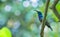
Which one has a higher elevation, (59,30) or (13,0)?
(13,0)

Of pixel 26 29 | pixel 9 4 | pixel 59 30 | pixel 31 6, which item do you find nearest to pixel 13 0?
pixel 9 4

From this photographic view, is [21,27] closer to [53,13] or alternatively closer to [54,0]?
[53,13]

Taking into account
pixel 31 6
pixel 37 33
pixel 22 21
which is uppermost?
pixel 31 6

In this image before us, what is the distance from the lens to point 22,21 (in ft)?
5.40

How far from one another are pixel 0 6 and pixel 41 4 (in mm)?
401

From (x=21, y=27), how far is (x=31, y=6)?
0.74 ft

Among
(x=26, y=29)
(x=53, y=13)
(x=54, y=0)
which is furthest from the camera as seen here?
(x=26, y=29)

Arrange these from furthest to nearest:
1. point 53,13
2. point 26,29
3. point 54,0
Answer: point 26,29 → point 53,13 → point 54,0

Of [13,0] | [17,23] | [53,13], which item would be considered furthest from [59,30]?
[13,0]

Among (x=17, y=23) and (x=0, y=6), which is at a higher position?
(x=0, y=6)

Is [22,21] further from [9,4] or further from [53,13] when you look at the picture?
[53,13]

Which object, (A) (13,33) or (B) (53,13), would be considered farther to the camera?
(A) (13,33)

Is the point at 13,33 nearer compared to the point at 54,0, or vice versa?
the point at 54,0

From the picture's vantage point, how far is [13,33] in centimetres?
164
